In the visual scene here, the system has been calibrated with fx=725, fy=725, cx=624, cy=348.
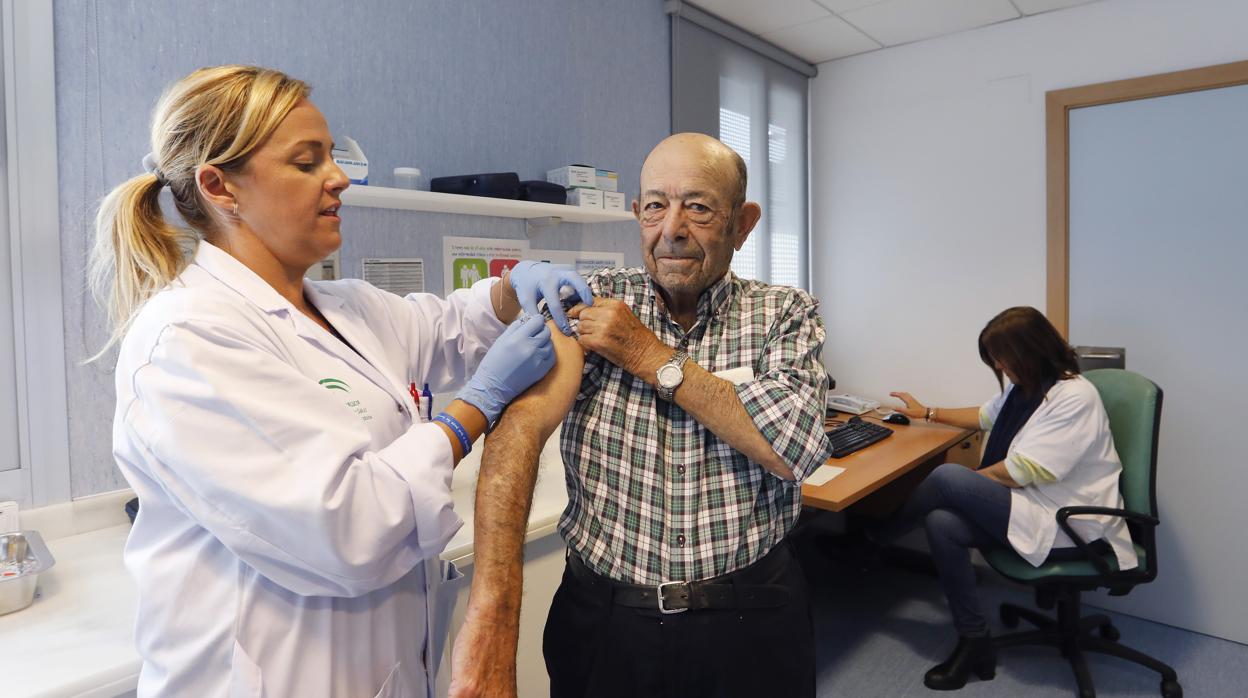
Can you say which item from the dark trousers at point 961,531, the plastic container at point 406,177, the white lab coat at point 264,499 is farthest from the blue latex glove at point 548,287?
the dark trousers at point 961,531

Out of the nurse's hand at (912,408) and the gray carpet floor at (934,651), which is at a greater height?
the nurse's hand at (912,408)

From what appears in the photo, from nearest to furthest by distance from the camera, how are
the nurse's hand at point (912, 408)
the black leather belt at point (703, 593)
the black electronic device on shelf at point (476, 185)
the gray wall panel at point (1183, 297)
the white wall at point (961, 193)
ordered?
the black leather belt at point (703, 593) → the black electronic device on shelf at point (476, 185) → the gray wall panel at point (1183, 297) → the white wall at point (961, 193) → the nurse's hand at point (912, 408)

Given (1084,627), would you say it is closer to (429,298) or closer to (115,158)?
(429,298)

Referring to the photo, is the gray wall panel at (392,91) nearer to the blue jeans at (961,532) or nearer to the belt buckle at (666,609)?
the belt buckle at (666,609)

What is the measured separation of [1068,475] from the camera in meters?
2.42

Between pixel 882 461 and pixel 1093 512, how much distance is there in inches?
25.5

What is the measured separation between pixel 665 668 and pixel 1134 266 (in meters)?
2.87

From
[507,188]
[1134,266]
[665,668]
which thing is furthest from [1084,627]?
[507,188]

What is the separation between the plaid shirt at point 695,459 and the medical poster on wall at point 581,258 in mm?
1329

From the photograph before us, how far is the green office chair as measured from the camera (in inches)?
93.9

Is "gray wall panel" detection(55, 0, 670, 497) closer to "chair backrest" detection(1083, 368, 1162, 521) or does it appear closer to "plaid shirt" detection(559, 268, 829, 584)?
"plaid shirt" detection(559, 268, 829, 584)

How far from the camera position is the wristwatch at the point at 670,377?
1.13m

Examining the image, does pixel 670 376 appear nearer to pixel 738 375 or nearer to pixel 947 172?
pixel 738 375

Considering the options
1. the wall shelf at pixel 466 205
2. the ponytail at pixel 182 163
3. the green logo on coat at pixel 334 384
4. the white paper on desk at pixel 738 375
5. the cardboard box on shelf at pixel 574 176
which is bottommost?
the white paper on desk at pixel 738 375
